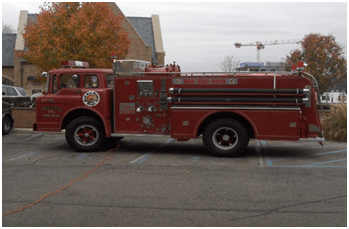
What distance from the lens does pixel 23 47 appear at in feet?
114

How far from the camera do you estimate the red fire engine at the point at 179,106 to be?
34.6 feet

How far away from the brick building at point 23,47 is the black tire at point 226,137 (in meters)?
22.2

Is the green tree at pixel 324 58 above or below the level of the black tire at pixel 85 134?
above

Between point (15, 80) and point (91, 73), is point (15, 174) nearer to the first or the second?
point (91, 73)

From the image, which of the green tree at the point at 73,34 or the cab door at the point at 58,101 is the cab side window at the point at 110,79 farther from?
the green tree at the point at 73,34

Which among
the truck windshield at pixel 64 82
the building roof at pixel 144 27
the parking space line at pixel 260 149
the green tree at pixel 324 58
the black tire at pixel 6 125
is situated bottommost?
the parking space line at pixel 260 149

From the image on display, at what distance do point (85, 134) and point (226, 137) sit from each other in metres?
3.76

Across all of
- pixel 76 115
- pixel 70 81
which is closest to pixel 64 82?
pixel 70 81

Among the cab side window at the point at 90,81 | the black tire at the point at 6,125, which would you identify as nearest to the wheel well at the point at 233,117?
the cab side window at the point at 90,81

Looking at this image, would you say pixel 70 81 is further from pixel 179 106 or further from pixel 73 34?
pixel 73 34

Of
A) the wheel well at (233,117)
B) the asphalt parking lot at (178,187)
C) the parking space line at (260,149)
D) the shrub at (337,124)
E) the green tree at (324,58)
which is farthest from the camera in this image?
the green tree at (324,58)

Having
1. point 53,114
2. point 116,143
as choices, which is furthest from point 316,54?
point 53,114

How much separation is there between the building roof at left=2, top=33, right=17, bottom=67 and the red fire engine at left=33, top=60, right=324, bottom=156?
87.0ft

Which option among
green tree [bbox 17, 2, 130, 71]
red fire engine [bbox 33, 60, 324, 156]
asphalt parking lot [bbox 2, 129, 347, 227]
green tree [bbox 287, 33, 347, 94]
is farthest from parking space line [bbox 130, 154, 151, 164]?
green tree [bbox 287, 33, 347, 94]
